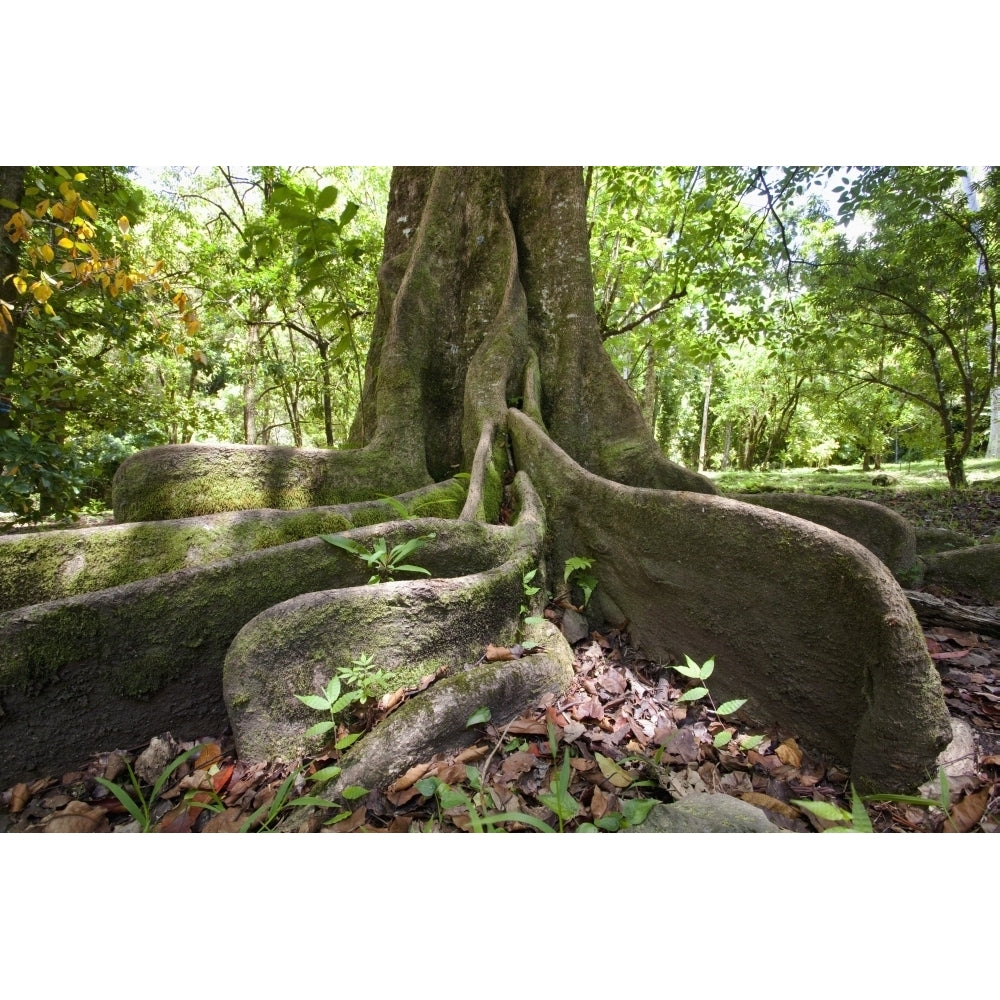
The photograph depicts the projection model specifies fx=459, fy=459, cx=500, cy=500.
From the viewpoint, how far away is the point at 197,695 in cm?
A: 230

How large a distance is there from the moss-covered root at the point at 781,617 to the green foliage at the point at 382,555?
1358 mm

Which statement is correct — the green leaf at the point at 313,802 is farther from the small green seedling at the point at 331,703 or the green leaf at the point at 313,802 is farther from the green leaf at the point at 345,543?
the green leaf at the point at 345,543

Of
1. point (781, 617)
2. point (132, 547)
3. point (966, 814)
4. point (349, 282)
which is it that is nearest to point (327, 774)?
point (132, 547)

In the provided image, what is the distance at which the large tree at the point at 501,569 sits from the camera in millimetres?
2021

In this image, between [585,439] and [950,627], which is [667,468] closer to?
[585,439]

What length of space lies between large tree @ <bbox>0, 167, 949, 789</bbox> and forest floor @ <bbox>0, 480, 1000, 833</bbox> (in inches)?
5.3

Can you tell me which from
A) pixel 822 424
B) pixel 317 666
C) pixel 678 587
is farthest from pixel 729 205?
pixel 822 424

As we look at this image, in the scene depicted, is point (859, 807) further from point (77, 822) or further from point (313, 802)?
point (77, 822)

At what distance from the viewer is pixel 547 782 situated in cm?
190

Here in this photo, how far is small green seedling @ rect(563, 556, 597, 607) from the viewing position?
3174 millimetres

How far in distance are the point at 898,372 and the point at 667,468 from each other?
1054cm

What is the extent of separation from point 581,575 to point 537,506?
590mm

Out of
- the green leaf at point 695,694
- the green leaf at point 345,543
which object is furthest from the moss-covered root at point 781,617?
the green leaf at point 345,543

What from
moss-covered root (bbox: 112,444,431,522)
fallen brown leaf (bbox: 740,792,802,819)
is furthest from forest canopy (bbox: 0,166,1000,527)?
fallen brown leaf (bbox: 740,792,802,819)
